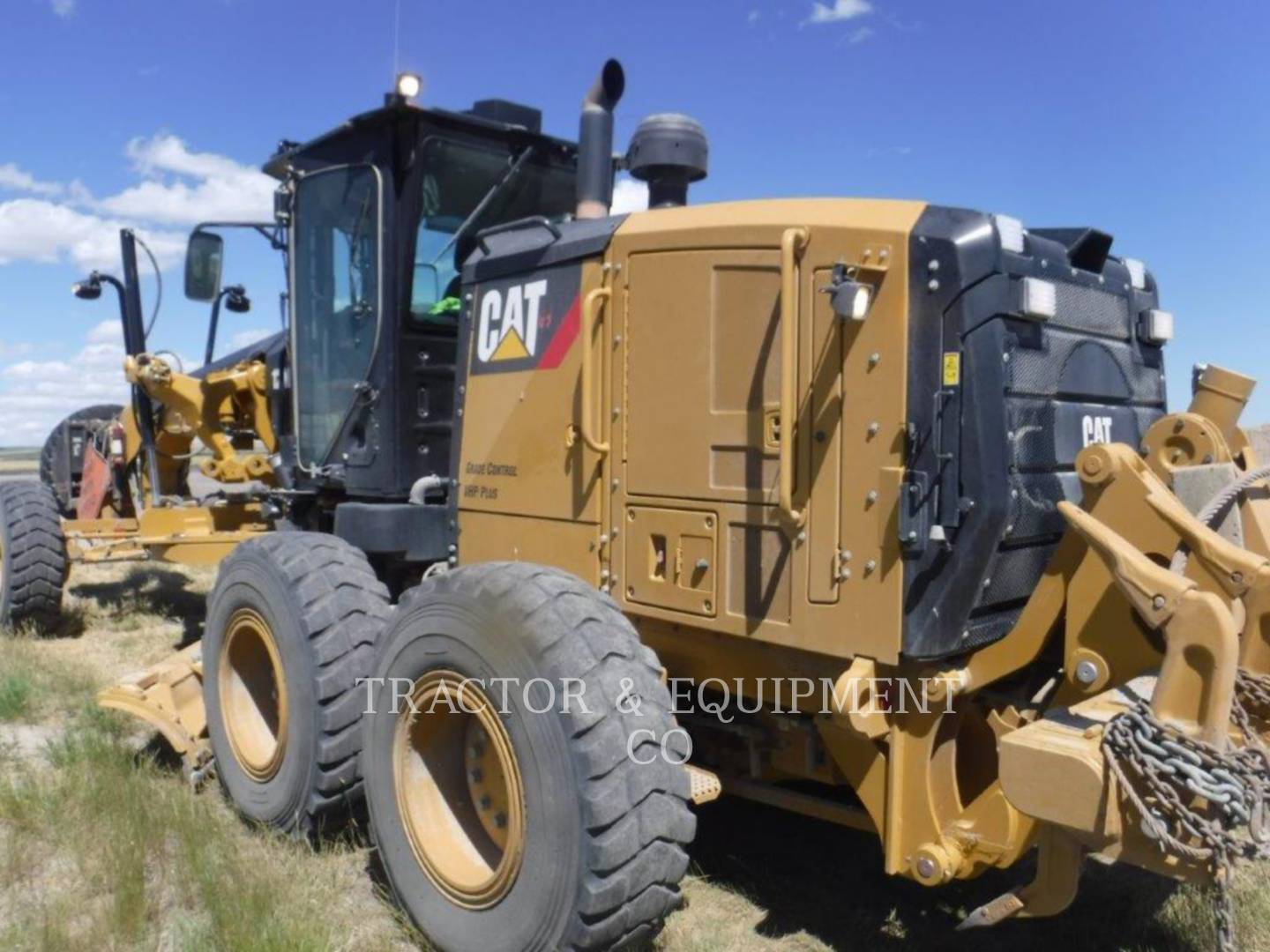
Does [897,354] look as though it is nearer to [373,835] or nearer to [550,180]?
[373,835]

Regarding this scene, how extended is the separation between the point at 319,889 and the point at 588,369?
193cm

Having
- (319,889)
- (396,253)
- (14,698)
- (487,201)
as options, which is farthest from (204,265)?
(319,889)

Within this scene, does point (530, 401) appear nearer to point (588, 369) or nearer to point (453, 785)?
point (588, 369)

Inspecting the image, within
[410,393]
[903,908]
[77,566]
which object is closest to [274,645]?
[410,393]

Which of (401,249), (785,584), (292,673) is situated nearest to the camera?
(785,584)

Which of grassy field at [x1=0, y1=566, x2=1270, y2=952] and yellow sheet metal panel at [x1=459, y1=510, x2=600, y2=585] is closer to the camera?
grassy field at [x1=0, y1=566, x2=1270, y2=952]

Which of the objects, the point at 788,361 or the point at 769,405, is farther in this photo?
the point at 769,405

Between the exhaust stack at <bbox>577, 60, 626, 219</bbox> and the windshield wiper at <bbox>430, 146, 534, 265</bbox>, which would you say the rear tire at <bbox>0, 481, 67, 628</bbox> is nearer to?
the windshield wiper at <bbox>430, 146, 534, 265</bbox>

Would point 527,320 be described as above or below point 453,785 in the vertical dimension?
above

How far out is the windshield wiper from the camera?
16.4 feet

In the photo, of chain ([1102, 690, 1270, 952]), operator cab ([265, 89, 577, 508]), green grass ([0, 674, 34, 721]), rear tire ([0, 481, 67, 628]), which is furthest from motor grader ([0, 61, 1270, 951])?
rear tire ([0, 481, 67, 628])

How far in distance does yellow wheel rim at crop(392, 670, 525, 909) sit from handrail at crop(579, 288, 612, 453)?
85 cm

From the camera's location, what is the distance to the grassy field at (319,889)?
3445mm

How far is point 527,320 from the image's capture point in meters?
3.96
